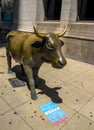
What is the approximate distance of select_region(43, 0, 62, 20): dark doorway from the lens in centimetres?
941

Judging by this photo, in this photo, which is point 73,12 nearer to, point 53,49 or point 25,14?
point 25,14

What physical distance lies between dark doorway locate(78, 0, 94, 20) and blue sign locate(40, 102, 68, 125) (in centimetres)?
623

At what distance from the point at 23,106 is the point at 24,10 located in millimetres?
9227

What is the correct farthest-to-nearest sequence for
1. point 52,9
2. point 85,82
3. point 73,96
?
point 52,9, point 85,82, point 73,96

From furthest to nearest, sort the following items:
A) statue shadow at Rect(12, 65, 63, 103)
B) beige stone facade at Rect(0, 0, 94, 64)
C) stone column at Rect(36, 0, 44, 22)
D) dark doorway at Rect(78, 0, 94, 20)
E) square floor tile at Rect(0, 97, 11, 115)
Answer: stone column at Rect(36, 0, 44, 22) → dark doorway at Rect(78, 0, 94, 20) → beige stone facade at Rect(0, 0, 94, 64) → statue shadow at Rect(12, 65, 63, 103) → square floor tile at Rect(0, 97, 11, 115)

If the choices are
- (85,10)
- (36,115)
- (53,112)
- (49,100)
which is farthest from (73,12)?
(36,115)

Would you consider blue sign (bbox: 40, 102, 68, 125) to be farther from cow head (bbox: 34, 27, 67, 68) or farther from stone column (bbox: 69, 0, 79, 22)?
stone column (bbox: 69, 0, 79, 22)

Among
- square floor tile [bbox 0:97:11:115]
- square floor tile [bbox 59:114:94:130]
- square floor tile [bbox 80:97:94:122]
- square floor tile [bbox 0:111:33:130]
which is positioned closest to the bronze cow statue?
square floor tile [bbox 0:97:11:115]

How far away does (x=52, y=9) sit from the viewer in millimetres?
9797

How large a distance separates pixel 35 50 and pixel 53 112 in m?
1.49

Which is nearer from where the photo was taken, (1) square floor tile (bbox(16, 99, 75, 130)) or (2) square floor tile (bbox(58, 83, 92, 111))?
(1) square floor tile (bbox(16, 99, 75, 130))

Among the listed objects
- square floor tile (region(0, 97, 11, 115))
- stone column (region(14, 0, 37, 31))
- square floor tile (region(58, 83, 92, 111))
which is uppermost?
stone column (region(14, 0, 37, 31))

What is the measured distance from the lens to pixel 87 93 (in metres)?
4.18

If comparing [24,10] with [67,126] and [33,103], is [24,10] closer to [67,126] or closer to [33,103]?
[33,103]
